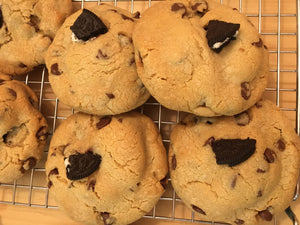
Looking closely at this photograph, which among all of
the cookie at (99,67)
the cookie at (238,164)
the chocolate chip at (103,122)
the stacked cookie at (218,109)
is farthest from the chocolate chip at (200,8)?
the chocolate chip at (103,122)

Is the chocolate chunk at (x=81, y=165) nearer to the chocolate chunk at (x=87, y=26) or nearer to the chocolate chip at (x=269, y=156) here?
the chocolate chunk at (x=87, y=26)

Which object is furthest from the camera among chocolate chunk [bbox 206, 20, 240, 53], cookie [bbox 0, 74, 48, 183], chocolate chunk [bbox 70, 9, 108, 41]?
cookie [bbox 0, 74, 48, 183]

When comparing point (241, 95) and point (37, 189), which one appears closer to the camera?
point (241, 95)

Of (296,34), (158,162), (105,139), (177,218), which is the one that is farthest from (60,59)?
(296,34)

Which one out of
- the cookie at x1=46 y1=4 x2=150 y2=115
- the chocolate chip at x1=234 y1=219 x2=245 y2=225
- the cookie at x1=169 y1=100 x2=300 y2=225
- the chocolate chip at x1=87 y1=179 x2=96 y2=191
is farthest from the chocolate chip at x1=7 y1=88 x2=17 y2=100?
the chocolate chip at x1=234 y1=219 x2=245 y2=225

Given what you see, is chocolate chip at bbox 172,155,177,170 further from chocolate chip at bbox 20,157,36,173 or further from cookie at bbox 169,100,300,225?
chocolate chip at bbox 20,157,36,173

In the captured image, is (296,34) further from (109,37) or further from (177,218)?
(177,218)

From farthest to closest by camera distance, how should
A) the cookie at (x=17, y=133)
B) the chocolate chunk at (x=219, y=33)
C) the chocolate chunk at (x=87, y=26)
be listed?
the cookie at (x=17, y=133), the chocolate chunk at (x=87, y=26), the chocolate chunk at (x=219, y=33)
